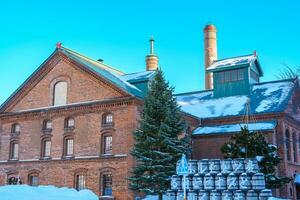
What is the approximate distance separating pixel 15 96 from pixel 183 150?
16542 mm

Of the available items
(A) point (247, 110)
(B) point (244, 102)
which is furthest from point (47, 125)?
(B) point (244, 102)

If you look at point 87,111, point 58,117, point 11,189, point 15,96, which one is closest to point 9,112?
point 15,96

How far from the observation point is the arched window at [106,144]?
29684mm

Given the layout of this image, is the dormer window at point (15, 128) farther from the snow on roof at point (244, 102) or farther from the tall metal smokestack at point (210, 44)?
the tall metal smokestack at point (210, 44)

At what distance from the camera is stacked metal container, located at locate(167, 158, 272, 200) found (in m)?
19.4

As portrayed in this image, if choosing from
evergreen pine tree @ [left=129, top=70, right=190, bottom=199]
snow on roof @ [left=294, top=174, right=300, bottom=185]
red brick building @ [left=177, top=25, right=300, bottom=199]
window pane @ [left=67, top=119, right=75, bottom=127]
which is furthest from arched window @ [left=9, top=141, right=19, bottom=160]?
snow on roof @ [left=294, top=174, right=300, bottom=185]

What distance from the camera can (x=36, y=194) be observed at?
21062 millimetres

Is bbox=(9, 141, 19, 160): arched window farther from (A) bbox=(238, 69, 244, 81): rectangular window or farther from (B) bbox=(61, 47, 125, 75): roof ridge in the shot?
(A) bbox=(238, 69, 244, 81): rectangular window

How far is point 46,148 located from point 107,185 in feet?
20.8

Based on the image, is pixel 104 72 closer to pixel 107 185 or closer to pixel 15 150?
pixel 107 185

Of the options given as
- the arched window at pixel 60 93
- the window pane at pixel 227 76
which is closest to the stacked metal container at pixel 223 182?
the arched window at pixel 60 93

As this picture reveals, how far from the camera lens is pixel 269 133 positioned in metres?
32.2

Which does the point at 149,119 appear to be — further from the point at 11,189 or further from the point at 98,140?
the point at 11,189

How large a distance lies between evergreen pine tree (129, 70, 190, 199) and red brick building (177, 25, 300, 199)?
8.72 m
